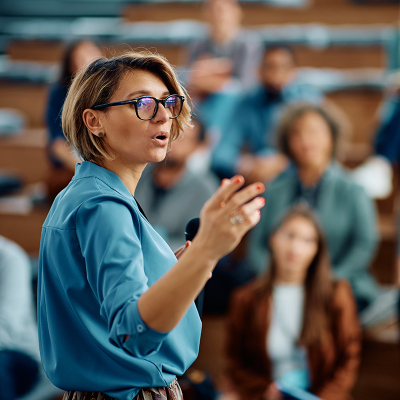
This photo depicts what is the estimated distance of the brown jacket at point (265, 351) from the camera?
4.71ft

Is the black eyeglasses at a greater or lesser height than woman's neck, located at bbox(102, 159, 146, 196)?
greater

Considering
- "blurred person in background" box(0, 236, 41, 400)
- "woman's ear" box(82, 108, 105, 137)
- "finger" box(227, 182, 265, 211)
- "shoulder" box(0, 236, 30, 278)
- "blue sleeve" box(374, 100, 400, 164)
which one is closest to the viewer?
"finger" box(227, 182, 265, 211)

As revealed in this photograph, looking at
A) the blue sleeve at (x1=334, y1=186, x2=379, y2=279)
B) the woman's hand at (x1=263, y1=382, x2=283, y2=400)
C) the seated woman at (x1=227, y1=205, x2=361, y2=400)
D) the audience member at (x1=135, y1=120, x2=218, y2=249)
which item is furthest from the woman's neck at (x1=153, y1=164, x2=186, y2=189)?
the woman's hand at (x1=263, y1=382, x2=283, y2=400)

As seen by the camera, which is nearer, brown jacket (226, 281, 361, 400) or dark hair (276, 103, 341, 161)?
brown jacket (226, 281, 361, 400)

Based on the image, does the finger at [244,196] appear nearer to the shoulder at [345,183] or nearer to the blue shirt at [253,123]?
the shoulder at [345,183]

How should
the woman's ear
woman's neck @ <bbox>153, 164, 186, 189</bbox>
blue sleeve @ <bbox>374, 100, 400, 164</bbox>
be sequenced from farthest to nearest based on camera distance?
woman's neck @ <bbox>153, 164, 186, 189</bbox>, blue sleeve @ <bbox>374, 100, 400, 164</bbox>, the woman's ear

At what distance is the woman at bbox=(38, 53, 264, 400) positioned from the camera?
43cm

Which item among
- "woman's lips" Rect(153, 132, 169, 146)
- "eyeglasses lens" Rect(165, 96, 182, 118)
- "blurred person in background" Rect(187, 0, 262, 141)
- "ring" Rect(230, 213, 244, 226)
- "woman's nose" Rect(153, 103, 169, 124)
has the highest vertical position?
"blurred person in background" Rect(187, 0, 262, 141)

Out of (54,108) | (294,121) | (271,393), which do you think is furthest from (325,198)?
(54,108)

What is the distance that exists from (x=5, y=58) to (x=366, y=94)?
2418 mm

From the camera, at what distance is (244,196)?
1.32ft

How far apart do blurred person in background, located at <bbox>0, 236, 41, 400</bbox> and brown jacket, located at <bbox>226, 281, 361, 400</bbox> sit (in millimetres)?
622

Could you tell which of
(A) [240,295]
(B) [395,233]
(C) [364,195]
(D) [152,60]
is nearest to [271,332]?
(A) [240,295]

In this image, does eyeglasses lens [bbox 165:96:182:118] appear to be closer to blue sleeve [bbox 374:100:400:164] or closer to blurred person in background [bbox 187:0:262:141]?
blue sleeve [bbox 374:100:400:164]
